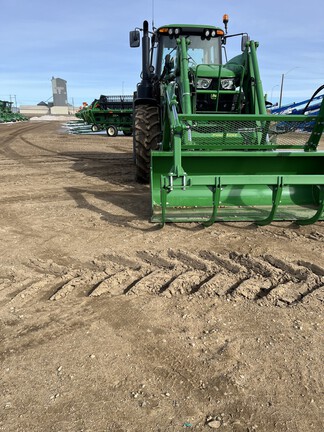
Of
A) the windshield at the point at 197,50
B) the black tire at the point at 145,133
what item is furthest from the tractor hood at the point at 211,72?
the black tire at the point at 145,133

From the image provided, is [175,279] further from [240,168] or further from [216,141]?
[216,141]

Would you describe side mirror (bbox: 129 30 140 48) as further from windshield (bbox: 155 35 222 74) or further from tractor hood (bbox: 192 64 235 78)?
tractor hood (bbox: 192 64 235 78)

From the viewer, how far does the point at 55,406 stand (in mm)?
1890

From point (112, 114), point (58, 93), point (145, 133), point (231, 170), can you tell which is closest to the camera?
point (231, 170)

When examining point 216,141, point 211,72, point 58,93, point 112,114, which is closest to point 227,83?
point 211,72

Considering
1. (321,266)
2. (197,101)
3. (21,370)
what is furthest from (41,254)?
(197,101)

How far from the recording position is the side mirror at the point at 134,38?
6.60 m

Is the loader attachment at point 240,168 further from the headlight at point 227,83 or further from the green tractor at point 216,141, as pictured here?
the headlight at point 227,83

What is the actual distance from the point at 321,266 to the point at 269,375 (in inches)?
62.7

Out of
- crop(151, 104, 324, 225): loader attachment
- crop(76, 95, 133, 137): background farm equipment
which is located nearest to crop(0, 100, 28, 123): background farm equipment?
crop(76, 95, 133, 137): background farm equipment

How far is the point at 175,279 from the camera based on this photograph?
123 inches

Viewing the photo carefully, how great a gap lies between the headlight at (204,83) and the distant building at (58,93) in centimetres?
9526

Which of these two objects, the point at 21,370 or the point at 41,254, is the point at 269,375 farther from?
the point at 41,254

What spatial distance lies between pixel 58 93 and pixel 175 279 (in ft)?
330
